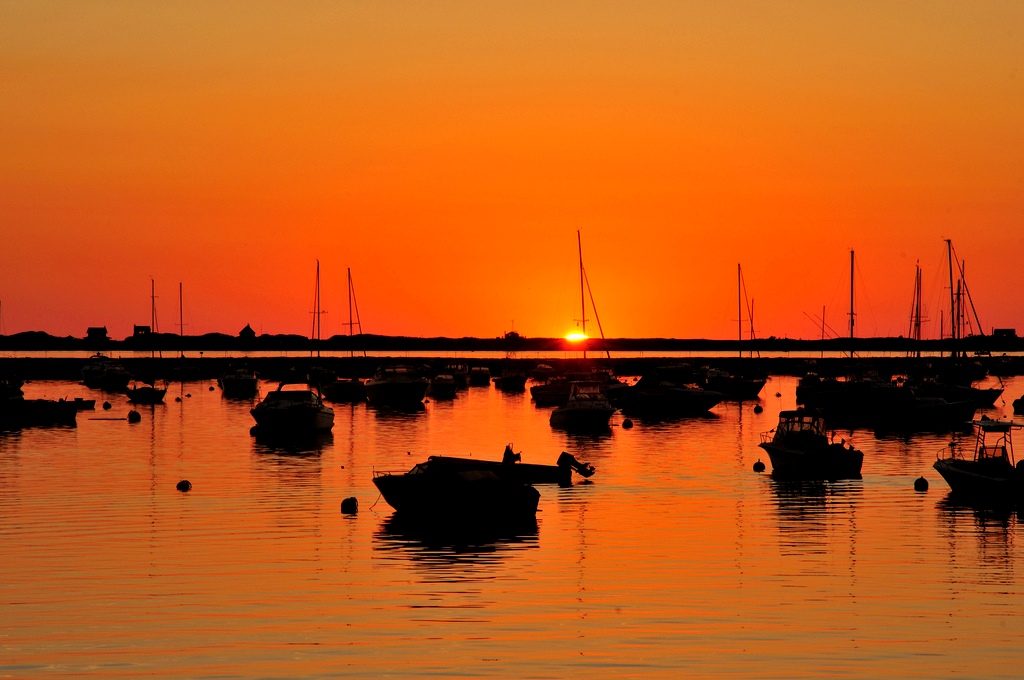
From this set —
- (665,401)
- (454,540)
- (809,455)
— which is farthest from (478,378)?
(454,540)

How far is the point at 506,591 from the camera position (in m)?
34.7

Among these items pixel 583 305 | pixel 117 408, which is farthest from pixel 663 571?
pixel 117 408

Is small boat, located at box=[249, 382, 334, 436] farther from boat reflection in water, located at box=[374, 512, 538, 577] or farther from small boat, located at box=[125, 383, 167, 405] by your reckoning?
small boat, located at box=[125, 383, 167, 405]

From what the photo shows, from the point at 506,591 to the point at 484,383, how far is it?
472ft

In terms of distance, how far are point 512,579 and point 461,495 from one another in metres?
9.34

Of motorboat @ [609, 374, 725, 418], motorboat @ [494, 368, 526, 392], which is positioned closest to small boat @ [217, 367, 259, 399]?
motorboat @ [494, 368, 526, 392]

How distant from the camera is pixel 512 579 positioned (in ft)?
119

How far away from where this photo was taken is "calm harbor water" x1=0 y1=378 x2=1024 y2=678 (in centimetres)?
2761

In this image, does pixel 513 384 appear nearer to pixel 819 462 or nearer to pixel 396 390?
pixel 396 390

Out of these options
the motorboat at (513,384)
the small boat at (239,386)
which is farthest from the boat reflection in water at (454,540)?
the motorboat at (513,384)

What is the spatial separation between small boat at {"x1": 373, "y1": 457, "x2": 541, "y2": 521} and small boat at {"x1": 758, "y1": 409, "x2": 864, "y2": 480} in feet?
52.8

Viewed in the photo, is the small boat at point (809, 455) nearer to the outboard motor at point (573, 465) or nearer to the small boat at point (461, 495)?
the outboard motor at point (573, 465)

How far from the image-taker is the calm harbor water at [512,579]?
27.6 meters

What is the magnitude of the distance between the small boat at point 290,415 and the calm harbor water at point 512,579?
51.6 ft
